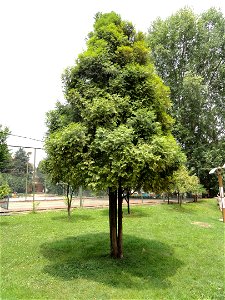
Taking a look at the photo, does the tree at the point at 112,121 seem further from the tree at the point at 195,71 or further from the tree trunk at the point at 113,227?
the tree at the point at 195,71

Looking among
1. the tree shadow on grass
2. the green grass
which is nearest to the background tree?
the green grass

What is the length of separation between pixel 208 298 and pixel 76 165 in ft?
15.3

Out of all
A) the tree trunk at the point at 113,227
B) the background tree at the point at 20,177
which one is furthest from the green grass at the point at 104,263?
the background tree at the point at 20,177

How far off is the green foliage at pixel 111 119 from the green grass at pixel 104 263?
248 centimetres

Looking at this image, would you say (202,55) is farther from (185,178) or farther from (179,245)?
(179,245)

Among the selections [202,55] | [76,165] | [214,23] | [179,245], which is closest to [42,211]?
[179,245]

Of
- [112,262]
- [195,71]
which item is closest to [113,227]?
[112,262]

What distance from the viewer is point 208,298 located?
6.32 metres

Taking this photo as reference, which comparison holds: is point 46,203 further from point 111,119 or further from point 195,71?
point 195,71

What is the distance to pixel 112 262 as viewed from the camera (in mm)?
8102

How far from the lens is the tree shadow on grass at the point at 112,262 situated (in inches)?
276

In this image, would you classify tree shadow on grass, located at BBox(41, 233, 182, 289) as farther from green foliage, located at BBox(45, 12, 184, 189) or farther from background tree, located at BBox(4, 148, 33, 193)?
background tree, located at BBox(4, 148, 33, 193)

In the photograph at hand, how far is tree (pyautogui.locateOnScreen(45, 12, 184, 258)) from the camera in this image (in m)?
6.91

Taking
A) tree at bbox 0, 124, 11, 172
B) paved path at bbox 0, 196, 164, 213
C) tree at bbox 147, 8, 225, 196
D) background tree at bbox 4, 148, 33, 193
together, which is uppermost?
tree at bbox 147, 8, 225, 196
